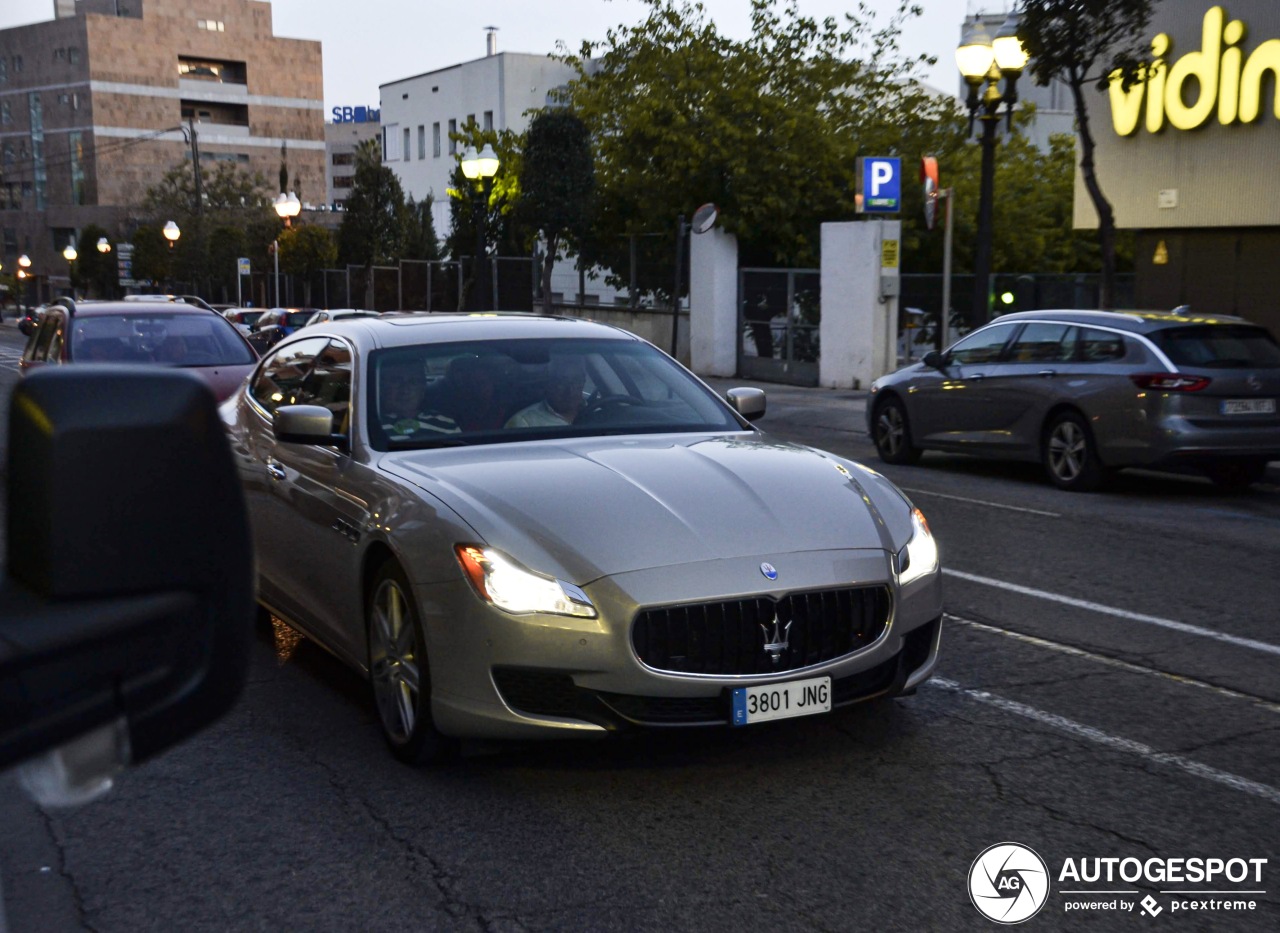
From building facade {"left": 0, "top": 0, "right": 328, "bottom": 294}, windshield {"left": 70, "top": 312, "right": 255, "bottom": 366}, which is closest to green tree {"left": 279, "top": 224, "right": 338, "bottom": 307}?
windshield {"left": 70, "top": 312, "right": 255, "bottom": 366}

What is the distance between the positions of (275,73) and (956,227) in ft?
347

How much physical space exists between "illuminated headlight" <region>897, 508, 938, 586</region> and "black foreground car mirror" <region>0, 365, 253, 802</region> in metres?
4.06

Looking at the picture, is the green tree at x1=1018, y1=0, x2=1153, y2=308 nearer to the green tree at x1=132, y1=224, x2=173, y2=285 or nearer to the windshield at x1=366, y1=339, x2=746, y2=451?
the windshield at x1=366, y1=339, x2=746, y2=451

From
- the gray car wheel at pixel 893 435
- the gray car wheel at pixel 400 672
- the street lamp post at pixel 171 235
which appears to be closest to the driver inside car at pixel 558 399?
the gray car wheel at pixel 400 672

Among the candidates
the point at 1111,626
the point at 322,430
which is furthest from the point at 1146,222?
the point at 322,430

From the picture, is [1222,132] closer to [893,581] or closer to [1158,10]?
[1158,10]

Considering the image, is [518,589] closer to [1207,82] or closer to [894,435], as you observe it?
[894,435]

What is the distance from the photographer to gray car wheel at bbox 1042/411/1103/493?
13.1 metres

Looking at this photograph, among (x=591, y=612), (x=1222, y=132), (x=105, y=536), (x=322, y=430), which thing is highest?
(x=1222, y=132)

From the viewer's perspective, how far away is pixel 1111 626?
25.0 feet

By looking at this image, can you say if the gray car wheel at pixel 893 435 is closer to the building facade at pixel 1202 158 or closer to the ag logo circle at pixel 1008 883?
the building facade at pixel 1202 158

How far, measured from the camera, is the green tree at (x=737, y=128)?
104 ft

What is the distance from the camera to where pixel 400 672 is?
5.33m

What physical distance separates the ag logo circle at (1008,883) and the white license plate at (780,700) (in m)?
0.73
